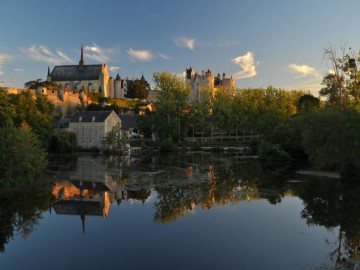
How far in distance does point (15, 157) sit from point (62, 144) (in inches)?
1203

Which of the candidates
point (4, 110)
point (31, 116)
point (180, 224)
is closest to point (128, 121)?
point (31, 116)

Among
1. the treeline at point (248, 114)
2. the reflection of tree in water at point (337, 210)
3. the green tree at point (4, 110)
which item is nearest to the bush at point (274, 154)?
the treeline at point (248, 114)

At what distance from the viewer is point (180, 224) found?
1684cm

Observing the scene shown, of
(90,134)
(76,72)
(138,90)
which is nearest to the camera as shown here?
(90,134)

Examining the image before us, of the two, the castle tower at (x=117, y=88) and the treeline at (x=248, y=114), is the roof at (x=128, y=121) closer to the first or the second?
the treeline at (x=248, y=114)

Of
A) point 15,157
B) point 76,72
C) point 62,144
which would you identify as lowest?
point 15,157

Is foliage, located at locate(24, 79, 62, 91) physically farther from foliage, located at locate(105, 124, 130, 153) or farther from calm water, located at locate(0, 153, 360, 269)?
calm water, located at locate(0, 153, 360, 269)

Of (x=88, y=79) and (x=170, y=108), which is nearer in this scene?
(x=170, y=108)

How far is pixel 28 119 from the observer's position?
52.2 meters

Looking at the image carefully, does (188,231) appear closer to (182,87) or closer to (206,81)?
(182,87)

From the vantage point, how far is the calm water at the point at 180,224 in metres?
12.7

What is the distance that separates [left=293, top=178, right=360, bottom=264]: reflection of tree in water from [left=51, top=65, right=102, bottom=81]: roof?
93.2 meters

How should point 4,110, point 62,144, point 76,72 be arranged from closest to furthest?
point 4,110 < point 62,144 < point 76,72

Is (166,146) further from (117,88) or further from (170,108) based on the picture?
(117,88)
